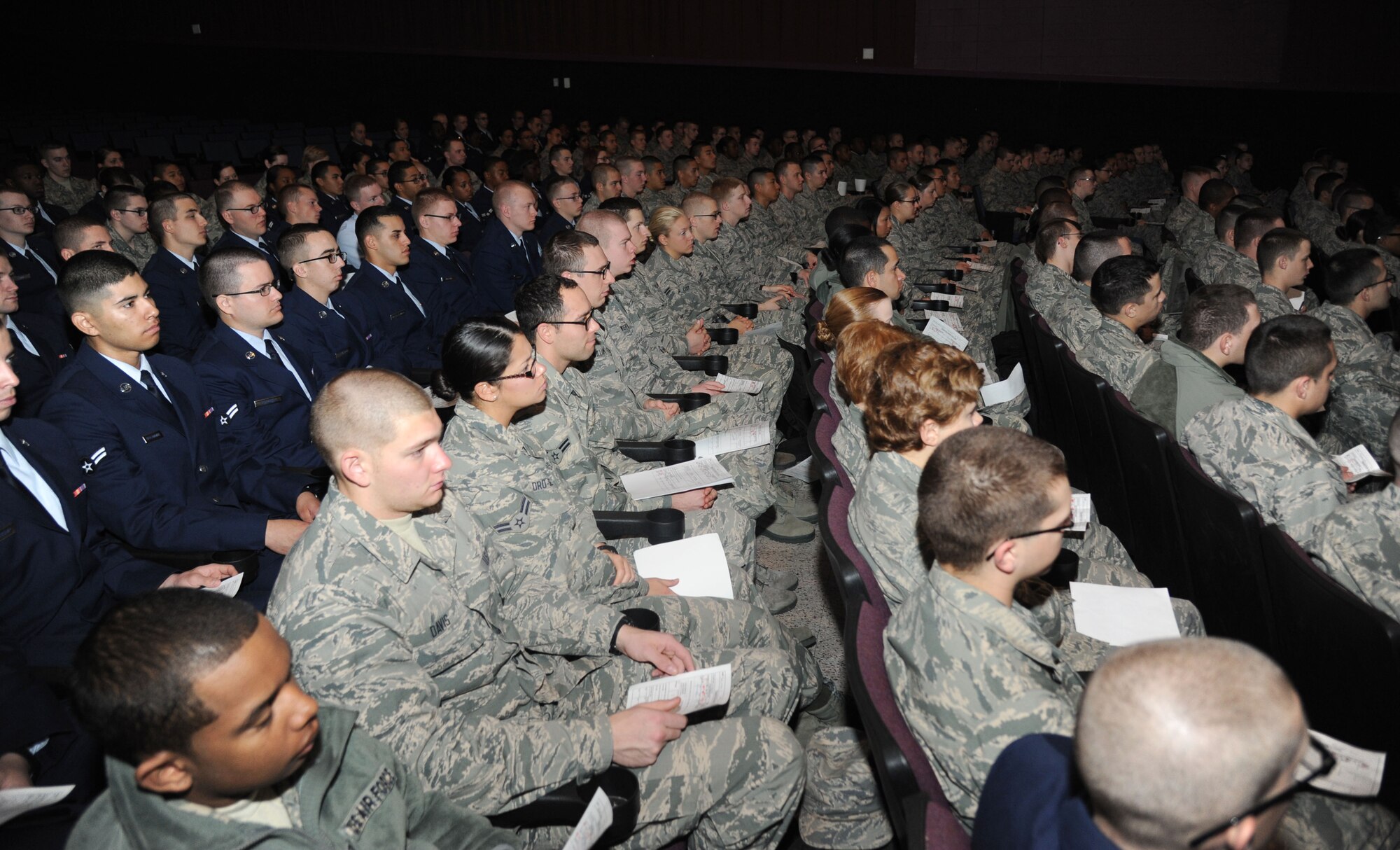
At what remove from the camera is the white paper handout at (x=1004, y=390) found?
11.7 ft

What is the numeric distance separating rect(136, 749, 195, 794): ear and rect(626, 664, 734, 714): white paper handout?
33.5 inches

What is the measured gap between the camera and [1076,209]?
7453 mm

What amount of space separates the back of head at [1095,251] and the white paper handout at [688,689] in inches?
129

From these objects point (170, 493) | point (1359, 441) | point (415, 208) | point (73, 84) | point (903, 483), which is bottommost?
point (1359, 441)

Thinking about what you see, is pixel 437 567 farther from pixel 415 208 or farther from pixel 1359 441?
pixel 415 208

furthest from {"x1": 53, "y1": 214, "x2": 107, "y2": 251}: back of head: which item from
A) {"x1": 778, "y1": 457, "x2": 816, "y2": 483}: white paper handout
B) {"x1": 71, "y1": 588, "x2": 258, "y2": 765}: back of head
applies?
{"x1": 71, "y1": 588, "x2": 258, "y2": 765}: back of head

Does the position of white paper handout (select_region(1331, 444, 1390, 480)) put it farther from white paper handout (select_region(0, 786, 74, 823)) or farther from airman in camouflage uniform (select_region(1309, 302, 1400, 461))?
white paper handout (select_region(0, 786, 74, 823))

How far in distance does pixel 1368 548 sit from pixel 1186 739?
1437mm

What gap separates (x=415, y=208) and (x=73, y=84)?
16.5 metres

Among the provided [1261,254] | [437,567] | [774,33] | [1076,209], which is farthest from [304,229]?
[774,33]

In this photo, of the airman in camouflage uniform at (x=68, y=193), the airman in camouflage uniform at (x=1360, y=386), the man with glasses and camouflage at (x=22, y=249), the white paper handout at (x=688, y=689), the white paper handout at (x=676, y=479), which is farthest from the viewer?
the airman in camouflage uniform at (x=68, y=193)

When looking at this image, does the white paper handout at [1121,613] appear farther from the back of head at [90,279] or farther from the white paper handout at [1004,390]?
the back of head at [90,279]

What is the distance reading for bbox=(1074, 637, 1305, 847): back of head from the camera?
896 millimetres

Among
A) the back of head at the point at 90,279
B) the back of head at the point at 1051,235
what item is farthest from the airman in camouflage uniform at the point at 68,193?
the back of head at the point at 1051,235
